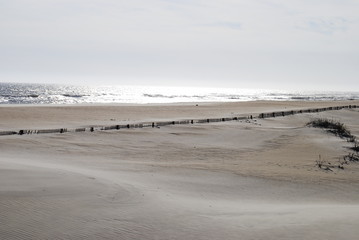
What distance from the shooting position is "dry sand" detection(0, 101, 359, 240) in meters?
8.64

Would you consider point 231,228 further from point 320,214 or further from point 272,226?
point 320,214

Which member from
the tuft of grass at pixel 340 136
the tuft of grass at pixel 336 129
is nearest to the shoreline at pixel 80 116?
the tuft of grass at pixel 336 129

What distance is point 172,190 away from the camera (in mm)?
12742

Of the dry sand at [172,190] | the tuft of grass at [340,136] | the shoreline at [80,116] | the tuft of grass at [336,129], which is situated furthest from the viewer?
the shoreline at [80,116]

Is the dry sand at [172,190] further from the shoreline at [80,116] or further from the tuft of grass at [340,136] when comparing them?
the shoreline at [80,116]

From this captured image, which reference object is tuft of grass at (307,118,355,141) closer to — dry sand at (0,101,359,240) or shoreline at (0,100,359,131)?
dry sand at (0,101,359,240)

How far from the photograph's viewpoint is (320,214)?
33.2ft

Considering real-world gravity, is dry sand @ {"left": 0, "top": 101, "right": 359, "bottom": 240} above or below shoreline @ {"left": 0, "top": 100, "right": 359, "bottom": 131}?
below

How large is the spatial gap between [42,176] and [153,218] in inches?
171

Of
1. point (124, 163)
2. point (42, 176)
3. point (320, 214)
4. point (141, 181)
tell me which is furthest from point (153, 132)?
point (320, 214)

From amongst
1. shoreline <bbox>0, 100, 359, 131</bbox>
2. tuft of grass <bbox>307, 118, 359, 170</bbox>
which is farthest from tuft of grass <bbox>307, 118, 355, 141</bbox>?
shoreline <bbox>0, 100, 359, 131</bbox>

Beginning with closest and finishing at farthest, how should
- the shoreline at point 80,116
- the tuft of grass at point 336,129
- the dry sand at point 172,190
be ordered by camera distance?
the dry sand at point 172,190 < the tuft of grass at point 336,129 < the shoreline at point 80,116

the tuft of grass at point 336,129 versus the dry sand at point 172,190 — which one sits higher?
the tuft of grass at point 336,129

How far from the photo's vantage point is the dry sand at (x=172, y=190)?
8641 millimetres
